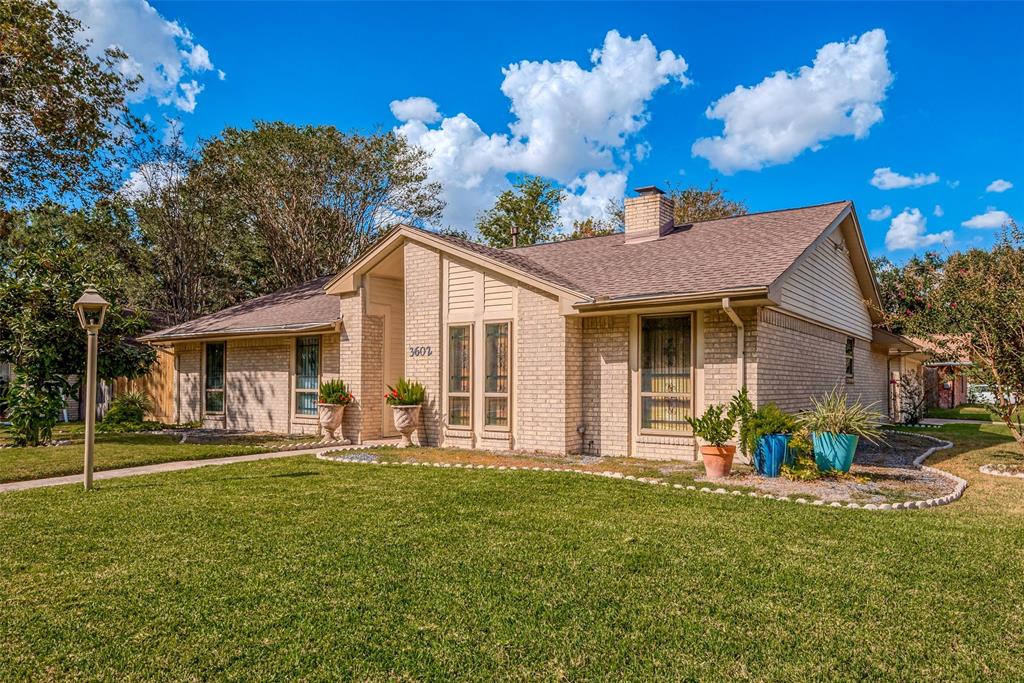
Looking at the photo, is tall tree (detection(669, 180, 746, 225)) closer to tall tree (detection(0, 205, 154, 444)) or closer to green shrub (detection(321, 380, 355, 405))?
green shrub (detection(321, 380, 355, 405))

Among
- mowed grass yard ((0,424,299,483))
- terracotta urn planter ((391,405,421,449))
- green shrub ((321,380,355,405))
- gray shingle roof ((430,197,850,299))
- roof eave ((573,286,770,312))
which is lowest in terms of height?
mowed grass yard ((0,424,299,483))

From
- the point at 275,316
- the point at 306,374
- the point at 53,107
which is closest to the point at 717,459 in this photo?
the point at 306,374

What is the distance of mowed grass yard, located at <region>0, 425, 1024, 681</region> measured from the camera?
3.38 m

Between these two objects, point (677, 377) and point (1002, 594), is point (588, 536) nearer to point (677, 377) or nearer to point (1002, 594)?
point (1002, 594)

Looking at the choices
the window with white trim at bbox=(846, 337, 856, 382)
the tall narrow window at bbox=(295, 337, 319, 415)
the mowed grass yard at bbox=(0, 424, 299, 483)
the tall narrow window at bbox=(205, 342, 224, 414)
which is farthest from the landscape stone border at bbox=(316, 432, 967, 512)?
the tall narrow window at bbox=(205, 342, 224, 414)

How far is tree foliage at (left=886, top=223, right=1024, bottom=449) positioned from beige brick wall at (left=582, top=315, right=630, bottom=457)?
4975 millimetres

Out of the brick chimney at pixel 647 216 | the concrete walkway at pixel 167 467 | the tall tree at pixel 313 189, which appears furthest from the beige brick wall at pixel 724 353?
the tall tree at pixel 313 189

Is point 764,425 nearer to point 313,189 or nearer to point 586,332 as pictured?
point 586,332

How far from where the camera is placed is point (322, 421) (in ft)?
44.6

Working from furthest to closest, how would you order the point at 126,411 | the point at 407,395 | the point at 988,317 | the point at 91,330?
1. the point at 126,411
2. the point at 407,395
3. the point at 988,317
4. the point at 91,330

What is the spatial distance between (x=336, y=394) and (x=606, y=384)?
5.94 m

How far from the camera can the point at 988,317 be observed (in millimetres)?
9969

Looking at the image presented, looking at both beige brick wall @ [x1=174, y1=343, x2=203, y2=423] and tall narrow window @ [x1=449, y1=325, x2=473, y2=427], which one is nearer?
tall narrow window @ [x1=449, y1=325, x2=473, y2=427]

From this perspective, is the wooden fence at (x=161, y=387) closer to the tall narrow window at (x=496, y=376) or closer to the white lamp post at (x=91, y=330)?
the white lamp post at (x=91, y=330)
